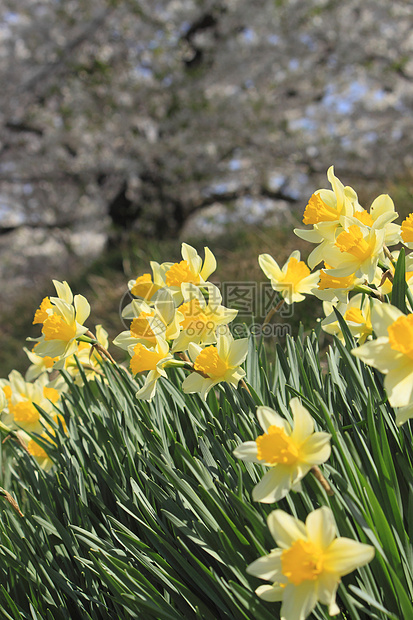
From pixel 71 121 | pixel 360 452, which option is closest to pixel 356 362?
pixel 360 452

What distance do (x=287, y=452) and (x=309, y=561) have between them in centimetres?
16

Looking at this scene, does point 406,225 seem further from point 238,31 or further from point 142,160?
point 238,31

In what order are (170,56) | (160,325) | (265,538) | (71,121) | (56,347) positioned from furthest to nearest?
(71,121), (170,56), (56,347), (160,325), (265,538)

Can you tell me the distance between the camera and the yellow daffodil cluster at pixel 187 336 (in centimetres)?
106

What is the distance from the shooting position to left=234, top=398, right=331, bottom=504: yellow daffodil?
0.78 meters

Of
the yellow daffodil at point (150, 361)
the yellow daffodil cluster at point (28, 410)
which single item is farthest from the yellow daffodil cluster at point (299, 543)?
the yellow daffodil cluster at point (28, 410)

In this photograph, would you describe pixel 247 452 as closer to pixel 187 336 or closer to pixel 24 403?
pixel 187 336

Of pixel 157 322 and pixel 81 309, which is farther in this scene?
pixel 81 309

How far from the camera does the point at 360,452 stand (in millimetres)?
1036

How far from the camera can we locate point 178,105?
822cm

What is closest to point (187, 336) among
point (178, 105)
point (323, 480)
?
point (323, 480)

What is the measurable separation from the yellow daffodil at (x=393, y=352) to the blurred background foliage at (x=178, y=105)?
19.3 ft

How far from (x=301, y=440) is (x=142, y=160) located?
8.15 metres

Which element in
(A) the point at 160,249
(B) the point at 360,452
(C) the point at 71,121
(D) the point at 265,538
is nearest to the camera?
(D) the point at 265,538
